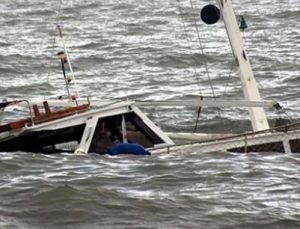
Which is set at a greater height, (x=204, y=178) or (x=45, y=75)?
(x=45, y=75)

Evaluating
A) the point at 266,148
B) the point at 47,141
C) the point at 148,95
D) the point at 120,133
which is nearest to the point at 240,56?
the point at 266,148

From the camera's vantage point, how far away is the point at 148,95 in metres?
25.7

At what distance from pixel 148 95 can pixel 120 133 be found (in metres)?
9.65

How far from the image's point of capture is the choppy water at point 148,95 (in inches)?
463

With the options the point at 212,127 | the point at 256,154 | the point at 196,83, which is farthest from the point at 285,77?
the point at 256,154

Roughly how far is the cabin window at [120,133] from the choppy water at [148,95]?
28.0 inches

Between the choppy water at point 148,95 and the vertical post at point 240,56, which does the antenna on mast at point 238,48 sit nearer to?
the vertical post at point 240,56

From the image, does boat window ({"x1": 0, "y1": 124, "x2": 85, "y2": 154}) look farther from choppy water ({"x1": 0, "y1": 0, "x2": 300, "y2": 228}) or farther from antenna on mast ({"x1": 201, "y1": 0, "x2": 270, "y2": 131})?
antenna on mast ({"x1": 201, "y1": 0, "x2": 270, "y2": 131})

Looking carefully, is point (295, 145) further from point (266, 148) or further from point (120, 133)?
point (120, 133)

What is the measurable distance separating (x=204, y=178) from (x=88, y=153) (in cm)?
281

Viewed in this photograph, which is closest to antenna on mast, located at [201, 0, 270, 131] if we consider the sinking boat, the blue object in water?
the sinking boat

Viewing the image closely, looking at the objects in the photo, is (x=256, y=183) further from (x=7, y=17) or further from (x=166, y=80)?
(x=7, y=17)

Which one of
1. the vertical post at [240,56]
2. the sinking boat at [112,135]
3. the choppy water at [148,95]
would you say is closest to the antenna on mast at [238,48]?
the vertical post at [240,56]

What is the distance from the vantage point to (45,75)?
98.5 feet
